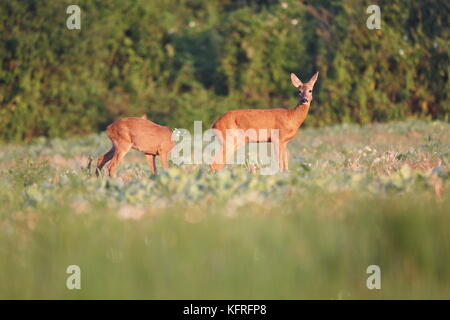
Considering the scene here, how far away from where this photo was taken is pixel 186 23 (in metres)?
25.9

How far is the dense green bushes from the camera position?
71.1 ft

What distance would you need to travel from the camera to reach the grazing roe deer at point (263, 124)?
1124cm

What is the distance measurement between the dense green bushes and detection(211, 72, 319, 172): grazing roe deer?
10.7m

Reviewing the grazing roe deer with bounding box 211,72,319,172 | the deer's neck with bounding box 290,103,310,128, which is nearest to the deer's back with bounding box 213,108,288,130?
the grazing roe deer with bounding box 211,72,319,172

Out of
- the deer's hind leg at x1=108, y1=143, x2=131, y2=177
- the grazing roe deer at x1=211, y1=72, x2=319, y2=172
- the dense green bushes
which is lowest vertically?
the deer's hind leg at x1=108, y1=143, x2=131, y2=177

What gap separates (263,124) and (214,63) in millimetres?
12907

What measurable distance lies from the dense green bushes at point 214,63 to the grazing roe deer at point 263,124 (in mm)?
10723

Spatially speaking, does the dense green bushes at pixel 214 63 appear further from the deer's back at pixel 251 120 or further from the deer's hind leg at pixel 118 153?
the deer's back at pixel 251 120

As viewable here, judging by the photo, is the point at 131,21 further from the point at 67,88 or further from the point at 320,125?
the point at 320,125

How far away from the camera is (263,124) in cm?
1140

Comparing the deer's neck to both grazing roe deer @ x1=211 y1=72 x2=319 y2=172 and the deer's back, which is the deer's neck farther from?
the deer's back

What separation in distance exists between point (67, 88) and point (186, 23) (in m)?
5.17

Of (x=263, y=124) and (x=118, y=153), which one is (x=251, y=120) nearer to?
(x=263, y=124)
